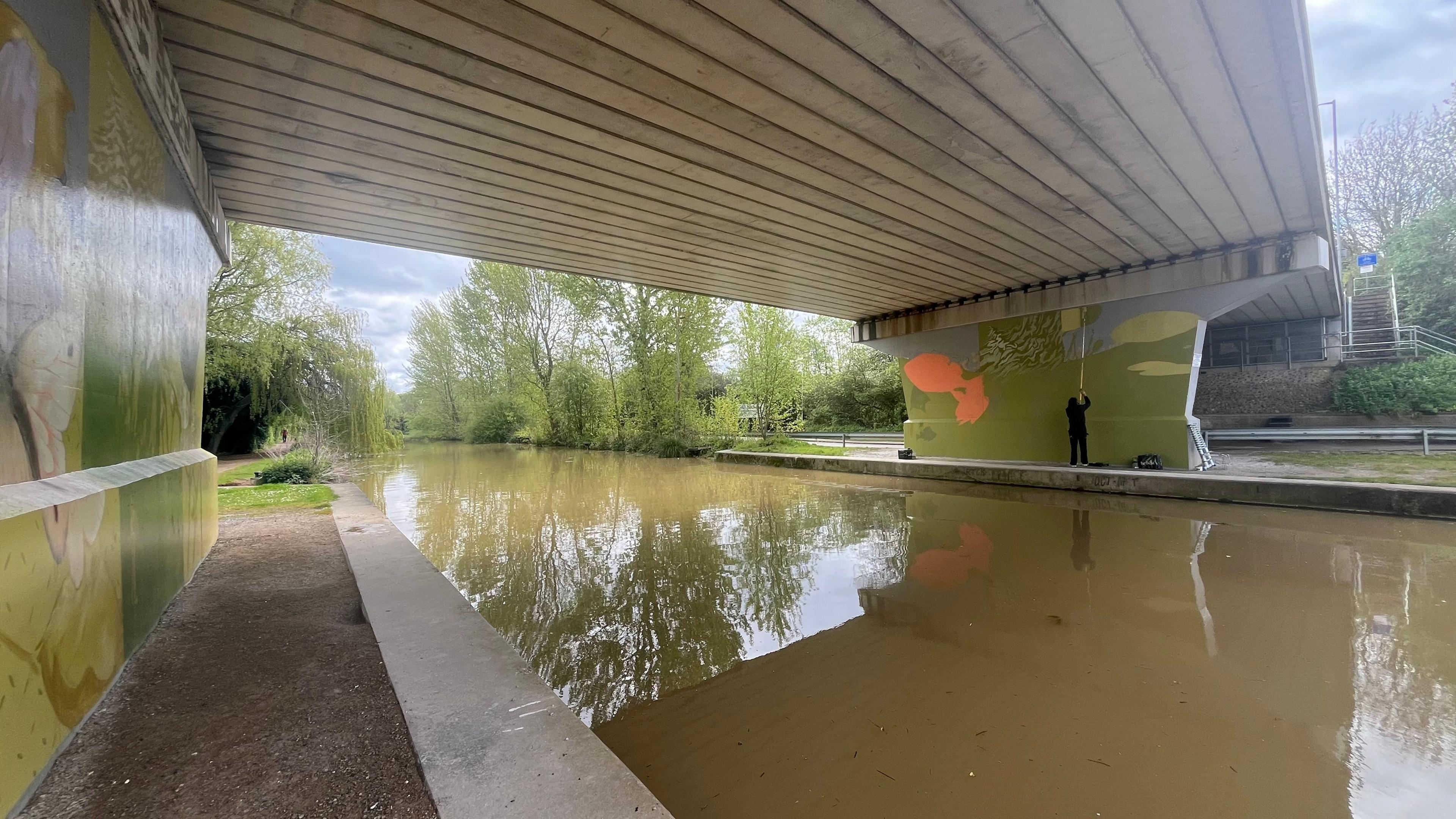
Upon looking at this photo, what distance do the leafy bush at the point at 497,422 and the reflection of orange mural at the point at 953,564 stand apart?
89.0 feet

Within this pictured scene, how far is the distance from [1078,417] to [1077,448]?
66cm

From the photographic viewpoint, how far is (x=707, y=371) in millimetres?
20922

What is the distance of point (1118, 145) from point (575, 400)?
70.1 feet

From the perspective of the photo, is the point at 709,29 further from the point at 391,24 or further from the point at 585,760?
the point at 585,760

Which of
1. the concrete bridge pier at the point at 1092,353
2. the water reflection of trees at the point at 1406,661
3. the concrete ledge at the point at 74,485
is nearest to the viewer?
the concrete ledge at the point at 74,485

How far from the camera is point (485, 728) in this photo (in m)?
1.91

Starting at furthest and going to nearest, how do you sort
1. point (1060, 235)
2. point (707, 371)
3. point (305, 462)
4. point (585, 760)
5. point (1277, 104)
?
point (707, 371)
point (305, 462)
point (1060, 235)
point (1277, 104)
point (585, 760)

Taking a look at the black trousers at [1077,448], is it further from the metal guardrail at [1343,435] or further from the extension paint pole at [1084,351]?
the metal guardrail at [1343,435]

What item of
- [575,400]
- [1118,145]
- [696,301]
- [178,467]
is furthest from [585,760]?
[575,400]

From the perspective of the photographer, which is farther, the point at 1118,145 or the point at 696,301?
the point at 696,301

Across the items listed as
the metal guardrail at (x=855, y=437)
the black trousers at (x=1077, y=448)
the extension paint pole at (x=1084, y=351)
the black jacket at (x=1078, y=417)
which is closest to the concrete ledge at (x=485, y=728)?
the black jacket at (x=1078, y=417)

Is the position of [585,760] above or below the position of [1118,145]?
below

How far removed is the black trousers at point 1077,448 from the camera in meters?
9.76

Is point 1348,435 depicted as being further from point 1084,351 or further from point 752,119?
point 752,119
